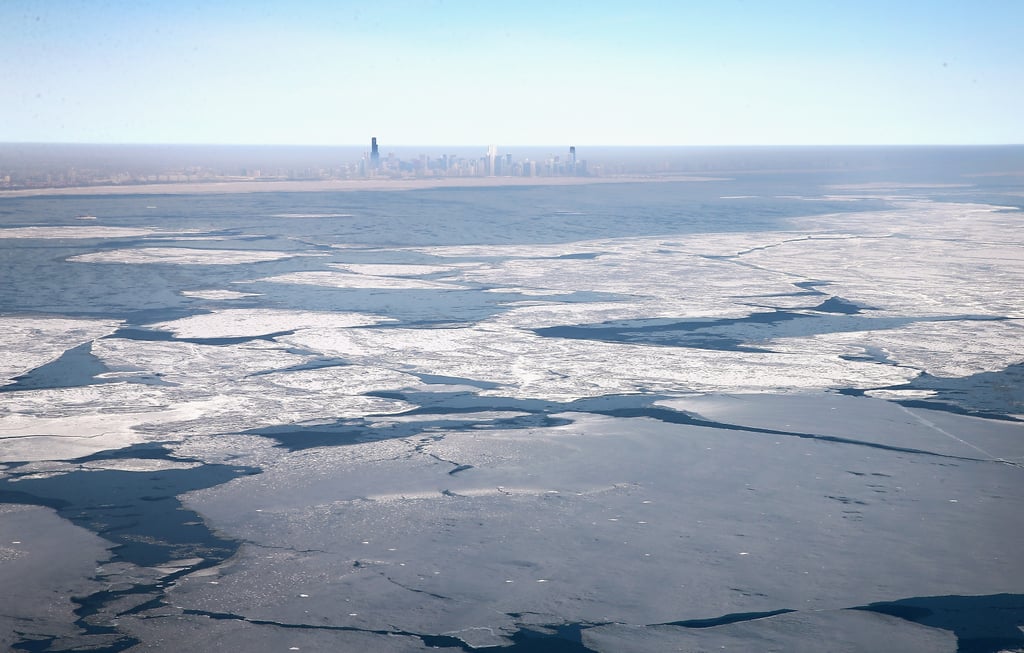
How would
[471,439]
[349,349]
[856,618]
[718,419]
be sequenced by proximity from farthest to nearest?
[349,349] < [718,419] < [471,439] < [856,618]

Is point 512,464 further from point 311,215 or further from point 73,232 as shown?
point 311,215

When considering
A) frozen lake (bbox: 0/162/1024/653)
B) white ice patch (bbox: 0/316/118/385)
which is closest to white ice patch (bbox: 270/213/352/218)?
frozen lake (bbox: 0/162/1024/653)

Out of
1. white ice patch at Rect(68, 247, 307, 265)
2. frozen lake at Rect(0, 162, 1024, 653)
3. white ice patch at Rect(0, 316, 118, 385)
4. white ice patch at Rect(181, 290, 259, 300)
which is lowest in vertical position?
frozen lake at Rect(0, 162, 1024, 653)

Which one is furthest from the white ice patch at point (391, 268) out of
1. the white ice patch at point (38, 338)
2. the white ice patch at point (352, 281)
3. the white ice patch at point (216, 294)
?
the white ice patch at point (38, 338)

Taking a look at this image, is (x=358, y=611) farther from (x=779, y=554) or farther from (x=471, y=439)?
(x=471, y=439)

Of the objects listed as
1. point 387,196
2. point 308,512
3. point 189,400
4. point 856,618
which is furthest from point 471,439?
point 387,196

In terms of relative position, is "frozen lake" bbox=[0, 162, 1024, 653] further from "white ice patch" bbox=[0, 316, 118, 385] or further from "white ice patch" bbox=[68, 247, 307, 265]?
"white ice patch" bbox=[68, 247, 307, 265]

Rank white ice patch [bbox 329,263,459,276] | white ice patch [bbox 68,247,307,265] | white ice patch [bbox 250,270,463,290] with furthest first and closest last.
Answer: white ice patch [bbox 68,247,307,265]
white ice patch [bbox 329,263,459,276]
white ice patch [bbox 250,270,463,290]
